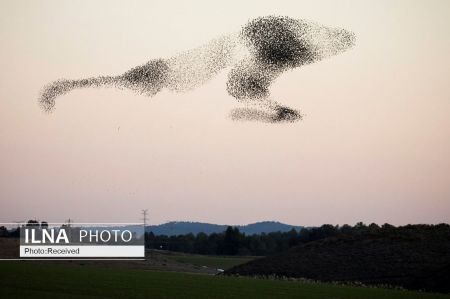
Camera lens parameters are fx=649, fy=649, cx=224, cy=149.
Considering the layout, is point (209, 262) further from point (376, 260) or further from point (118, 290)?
point (118, 290)

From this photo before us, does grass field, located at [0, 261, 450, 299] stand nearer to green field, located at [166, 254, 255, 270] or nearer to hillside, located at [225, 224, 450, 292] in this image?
hillside, located at [225, 224, 450, 292]

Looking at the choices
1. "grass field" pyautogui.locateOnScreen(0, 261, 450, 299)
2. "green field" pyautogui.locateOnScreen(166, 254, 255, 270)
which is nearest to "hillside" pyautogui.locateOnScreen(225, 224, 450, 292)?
"grass field" pyautogui.locateOnScreen(0, 261, 450, 299)

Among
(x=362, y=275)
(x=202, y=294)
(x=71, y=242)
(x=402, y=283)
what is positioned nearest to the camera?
(x=202, y=294)

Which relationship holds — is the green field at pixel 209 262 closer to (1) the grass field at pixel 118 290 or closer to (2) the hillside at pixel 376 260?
(2) the hillside at pixel 376 260

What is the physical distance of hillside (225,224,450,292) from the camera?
74.2 meters

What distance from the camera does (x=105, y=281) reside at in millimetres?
50750

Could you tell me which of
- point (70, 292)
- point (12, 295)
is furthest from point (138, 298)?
point (12, 295)

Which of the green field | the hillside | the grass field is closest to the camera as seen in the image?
the grass field

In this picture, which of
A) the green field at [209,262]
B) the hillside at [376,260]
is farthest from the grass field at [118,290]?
the green field at [209,262]

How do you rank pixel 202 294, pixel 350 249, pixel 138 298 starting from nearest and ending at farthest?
pixel 138 298 < pixel 202 294 < pixel 350 249

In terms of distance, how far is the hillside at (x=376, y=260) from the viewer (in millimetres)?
74250

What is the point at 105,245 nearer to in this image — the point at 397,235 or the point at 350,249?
the point at 350,249

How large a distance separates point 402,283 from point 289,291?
84.4 ft

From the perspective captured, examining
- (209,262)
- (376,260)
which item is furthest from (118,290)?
(209,262)
